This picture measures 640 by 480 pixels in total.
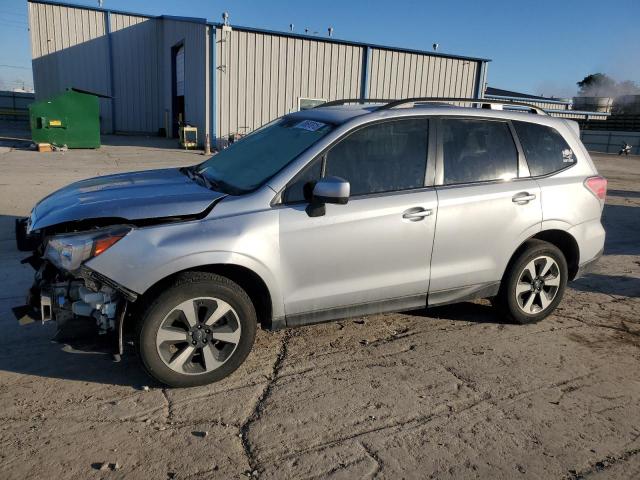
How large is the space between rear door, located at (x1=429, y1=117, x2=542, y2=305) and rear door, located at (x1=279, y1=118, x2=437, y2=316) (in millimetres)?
139

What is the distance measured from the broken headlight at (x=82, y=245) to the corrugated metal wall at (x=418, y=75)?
2095cm

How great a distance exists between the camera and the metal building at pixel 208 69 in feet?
67.9

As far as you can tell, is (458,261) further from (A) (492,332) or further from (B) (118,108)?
(B) (118,108)

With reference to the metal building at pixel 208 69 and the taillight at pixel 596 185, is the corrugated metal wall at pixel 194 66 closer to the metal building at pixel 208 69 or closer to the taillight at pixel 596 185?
the metal building at pixel 208 69

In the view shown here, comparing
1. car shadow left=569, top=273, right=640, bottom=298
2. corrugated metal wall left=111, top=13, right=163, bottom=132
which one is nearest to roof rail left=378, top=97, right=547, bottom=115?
car shadow left=569, top=273, right=640, bottom=298

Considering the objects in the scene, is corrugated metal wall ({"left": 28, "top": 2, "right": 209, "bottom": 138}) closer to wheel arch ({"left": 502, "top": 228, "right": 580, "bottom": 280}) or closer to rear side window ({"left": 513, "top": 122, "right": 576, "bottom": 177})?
rear side window ({"left": 513, "top": 122, "right": 576, "bottom": 177})

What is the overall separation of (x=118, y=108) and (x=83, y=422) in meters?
28.8

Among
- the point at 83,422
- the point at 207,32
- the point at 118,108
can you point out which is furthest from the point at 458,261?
the point at 118,108

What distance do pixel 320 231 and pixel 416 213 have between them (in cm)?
79

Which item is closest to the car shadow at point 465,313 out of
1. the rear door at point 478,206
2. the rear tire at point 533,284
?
the rear tire at point 533,284

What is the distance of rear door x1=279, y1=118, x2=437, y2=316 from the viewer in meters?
3.49

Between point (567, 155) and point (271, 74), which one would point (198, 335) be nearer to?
point (567, 155)

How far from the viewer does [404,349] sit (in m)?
4.05

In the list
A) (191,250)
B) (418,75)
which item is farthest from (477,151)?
(418,75)
